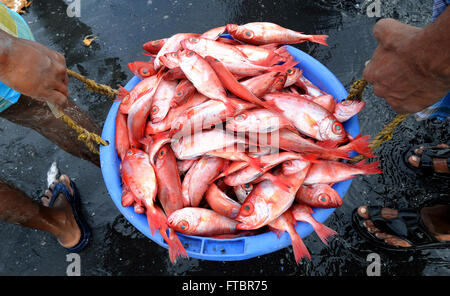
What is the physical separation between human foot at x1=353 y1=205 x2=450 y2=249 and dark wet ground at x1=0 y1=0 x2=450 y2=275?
0.11 meters

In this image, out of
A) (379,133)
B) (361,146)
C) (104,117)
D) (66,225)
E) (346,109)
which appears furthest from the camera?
(104,117)

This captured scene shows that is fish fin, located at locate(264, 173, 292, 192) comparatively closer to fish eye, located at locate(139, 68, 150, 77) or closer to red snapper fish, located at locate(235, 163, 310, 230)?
red snapper fish, located at locate(235, 163, 310, 230)

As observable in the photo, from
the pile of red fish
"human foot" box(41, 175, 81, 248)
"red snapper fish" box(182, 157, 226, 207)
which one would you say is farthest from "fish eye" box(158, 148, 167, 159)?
"human foot" box(41, 175, 81, 248)

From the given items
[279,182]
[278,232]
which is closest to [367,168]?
[279,182]

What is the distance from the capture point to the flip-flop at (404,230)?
2.10 meters

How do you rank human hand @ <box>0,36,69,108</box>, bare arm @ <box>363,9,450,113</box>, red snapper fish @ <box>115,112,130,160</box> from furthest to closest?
red snapper fish @ <box>115,112,130,160</box>, human hand @ <box>0,36,69,108</box>, bare arm @ <box>363,9,450,113</box>

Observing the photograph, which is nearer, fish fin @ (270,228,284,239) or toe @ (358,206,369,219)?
fish fin @ (270,228,284,239)

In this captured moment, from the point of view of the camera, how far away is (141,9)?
338 cm

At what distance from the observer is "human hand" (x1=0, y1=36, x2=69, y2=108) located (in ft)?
4.31

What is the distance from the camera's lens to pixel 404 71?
4.24ft

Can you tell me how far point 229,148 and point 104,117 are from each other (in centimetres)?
163

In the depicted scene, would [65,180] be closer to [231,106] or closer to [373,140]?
[231,106]

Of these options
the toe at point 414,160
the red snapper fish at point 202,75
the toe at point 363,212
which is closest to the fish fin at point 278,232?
the red snapper fish at point 202,75
